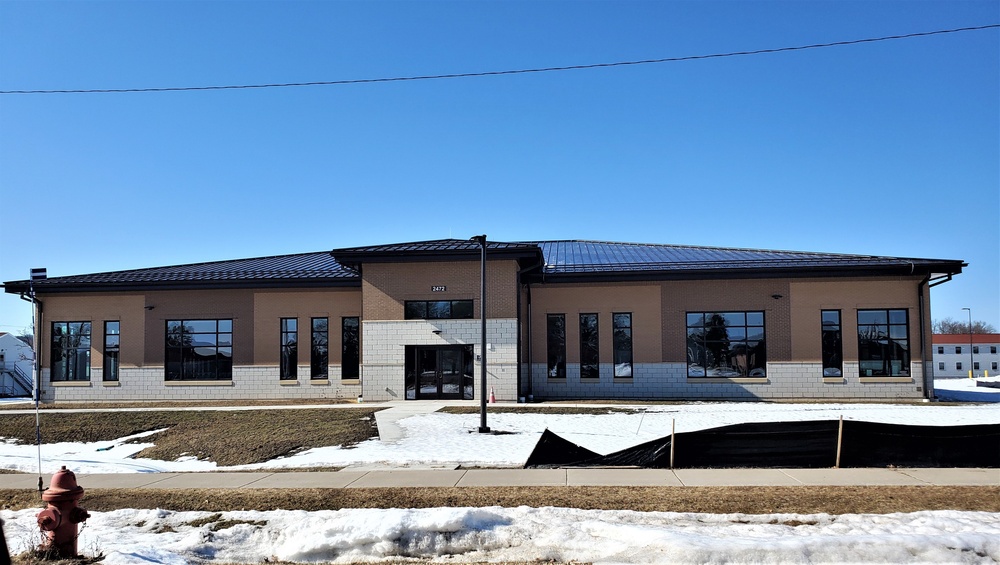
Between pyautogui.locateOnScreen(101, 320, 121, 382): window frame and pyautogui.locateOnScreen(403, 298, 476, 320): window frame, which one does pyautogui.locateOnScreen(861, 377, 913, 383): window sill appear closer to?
pyautogui.locateOnScreen(403, 298, 476, 320): window frame

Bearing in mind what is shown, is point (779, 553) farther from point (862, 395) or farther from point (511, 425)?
point (862, 395)

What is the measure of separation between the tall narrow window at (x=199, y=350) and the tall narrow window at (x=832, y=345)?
80.5 ft

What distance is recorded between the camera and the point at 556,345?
1181 inches

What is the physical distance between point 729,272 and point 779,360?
3963mm

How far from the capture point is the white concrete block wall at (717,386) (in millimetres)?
27922

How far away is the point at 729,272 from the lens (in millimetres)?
28562

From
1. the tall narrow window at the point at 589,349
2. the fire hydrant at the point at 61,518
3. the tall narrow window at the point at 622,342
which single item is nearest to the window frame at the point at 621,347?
the tall narrow window at the point at 622,342

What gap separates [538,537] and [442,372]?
19990 mm

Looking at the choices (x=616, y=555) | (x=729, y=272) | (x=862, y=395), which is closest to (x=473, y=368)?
(x=729, y=272)

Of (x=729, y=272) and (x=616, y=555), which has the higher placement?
(x=729, y=272)

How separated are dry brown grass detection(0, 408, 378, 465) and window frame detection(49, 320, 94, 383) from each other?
7.60 metres

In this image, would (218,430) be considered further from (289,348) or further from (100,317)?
A: (100,317)

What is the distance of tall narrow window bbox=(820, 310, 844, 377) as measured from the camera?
28.2 meters

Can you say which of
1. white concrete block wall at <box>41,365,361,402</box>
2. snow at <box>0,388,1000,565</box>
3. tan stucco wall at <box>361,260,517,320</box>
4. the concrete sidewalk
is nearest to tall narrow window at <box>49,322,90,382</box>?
white concrete block wall at <box>41,365,361,402</box>
